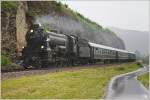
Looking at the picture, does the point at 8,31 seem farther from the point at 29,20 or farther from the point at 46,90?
the point at 46,90

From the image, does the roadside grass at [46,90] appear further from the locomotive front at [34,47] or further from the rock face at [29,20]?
the rock face at [29,20]

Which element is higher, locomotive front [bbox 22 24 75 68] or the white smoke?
the white smoke

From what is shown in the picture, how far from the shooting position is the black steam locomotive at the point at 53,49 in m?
31.2

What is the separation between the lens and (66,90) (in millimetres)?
17000

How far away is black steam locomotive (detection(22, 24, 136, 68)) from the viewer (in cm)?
3120

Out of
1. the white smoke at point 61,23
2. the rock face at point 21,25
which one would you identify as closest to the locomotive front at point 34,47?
the rock face at point 21,25

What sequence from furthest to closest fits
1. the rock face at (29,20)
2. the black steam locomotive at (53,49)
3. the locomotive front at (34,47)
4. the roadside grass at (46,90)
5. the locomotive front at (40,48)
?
the rock face at (29,20), the black steam locomotive at (53,49), the locomotive front at (40,48), the locomotive front at (34,47), the roadside grass at (46,90)

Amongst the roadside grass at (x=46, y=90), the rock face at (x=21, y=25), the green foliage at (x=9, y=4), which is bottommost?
the roadside grass at (x=46, y=90)

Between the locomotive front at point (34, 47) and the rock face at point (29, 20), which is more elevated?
the rock face at point (29, 20)

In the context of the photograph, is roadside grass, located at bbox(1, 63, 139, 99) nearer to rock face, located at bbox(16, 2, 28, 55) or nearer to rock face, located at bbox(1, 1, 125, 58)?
rock face, located at bbox(1, 1, 125, 58)

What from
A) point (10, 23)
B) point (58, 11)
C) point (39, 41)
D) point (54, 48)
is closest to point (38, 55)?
point (39, 41)

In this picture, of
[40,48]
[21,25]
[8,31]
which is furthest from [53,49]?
[21,25]

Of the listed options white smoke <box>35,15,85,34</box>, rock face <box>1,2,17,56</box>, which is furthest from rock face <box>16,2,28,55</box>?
white smoke <box>35,15,85,34</box>

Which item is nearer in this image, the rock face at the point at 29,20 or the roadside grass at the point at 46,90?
the roadside grass at the point at 46,90
